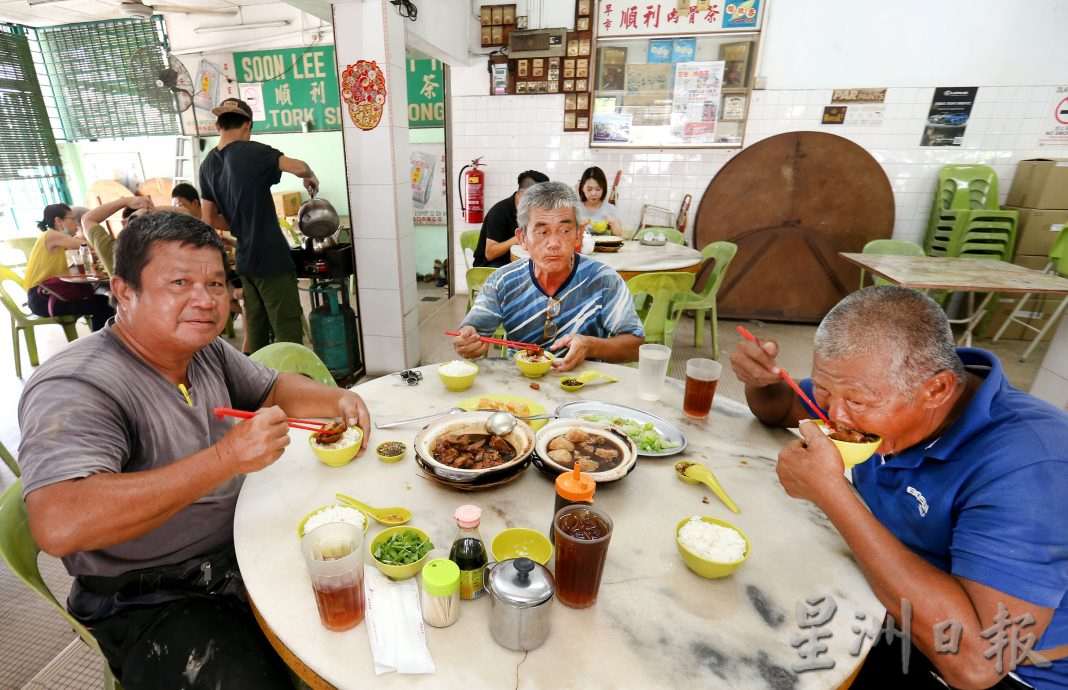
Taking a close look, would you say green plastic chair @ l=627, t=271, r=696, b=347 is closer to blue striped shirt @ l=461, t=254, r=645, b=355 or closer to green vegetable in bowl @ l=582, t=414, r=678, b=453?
blue striped shirt @ l=461, t=254, r=645, b=355

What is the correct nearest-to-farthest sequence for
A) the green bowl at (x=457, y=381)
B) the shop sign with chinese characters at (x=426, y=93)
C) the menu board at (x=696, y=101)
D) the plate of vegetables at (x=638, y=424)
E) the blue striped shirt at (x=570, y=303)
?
the plate of vegetables at (x=638, y=424)
the green bowl at (x=457, y=381)
the blue striped shirt at (x=570, y=303)
the menu board at (x=696, y=101)
the shop sign with chinese characters at (x=426, y=93)

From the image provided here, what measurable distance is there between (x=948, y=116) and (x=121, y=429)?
24.6 ft

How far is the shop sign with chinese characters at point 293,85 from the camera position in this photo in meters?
6.95

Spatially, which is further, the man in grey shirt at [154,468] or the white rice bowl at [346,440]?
the white rice bowl at [346,440]

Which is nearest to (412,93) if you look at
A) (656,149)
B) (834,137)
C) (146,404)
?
(656,149)

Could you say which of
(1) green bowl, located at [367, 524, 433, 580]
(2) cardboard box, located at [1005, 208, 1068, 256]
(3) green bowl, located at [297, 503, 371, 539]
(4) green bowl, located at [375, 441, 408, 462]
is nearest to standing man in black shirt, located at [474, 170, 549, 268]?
(4) green bowl, located at [375, 441, 408, 462]

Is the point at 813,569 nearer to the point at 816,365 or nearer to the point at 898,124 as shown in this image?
the point at 816,365

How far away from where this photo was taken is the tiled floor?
6.44 feet

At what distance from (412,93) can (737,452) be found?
671 cm

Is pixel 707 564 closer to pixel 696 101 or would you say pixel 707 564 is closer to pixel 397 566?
pixel 397 566

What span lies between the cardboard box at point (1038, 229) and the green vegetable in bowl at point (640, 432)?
6.22 meters

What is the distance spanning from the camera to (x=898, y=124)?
5559mm

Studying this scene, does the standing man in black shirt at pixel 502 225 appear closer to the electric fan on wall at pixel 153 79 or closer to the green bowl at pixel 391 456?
the green bowl at pixel 391 456

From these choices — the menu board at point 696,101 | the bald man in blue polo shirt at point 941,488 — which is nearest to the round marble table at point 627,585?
the bald man in blue polo shirt at point 941,488
